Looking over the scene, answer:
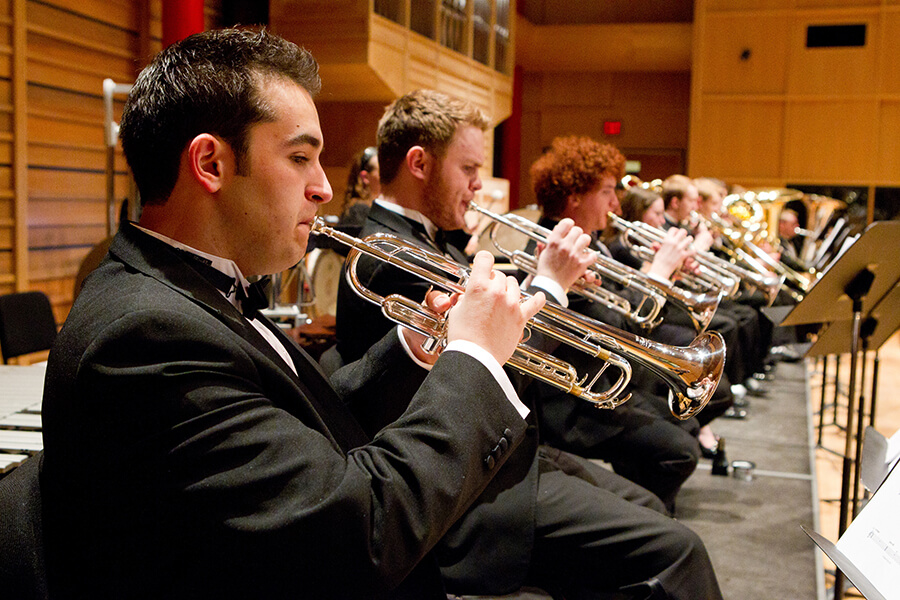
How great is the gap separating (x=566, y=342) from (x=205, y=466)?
1.14 meters

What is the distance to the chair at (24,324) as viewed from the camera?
3.09 meters

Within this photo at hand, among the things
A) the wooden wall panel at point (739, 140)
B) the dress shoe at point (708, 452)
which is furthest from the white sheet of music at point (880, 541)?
the wooden wall panel at point (739, 140)

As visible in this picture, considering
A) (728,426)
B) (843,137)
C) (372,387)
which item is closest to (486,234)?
(728,426)

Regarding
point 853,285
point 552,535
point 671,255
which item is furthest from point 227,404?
point 671,255

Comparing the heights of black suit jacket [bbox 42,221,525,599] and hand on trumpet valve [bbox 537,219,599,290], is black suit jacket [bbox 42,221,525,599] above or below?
below

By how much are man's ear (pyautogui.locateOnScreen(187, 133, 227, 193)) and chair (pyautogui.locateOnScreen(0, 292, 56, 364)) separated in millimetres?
2280

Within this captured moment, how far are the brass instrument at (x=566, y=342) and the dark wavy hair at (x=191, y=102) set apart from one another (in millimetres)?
536

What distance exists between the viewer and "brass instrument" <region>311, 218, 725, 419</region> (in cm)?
184

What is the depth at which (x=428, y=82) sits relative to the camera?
7.68m

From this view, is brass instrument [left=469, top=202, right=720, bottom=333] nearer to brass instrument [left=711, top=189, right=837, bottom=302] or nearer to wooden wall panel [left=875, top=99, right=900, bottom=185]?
brass instrument [left=711, top=189, right=837, bottom=302]

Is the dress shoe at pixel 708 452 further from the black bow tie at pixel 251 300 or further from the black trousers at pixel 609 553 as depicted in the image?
the black bow tie at pixel 251 300

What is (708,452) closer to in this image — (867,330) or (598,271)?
(867,330)

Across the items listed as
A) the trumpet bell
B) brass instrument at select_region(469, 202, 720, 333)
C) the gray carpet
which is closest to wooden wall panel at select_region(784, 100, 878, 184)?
the gray carpet

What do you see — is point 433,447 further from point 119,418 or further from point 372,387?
point 372,387
